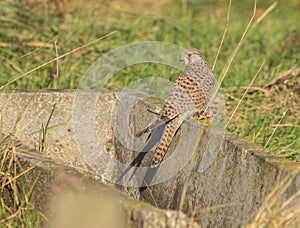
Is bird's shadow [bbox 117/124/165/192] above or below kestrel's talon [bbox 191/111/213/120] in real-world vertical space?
below

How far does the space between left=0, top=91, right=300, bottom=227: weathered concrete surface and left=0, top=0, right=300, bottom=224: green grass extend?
93 cm

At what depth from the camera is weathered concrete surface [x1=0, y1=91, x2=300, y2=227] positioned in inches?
171

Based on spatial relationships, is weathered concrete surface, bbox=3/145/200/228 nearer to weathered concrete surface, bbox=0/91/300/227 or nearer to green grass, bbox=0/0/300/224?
weathered concrete surface, bbox=0/91/300/227

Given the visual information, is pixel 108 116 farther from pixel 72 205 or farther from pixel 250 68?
pixel 250 68

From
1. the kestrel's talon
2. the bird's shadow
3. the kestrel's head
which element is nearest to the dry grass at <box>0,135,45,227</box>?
the bird's shadow

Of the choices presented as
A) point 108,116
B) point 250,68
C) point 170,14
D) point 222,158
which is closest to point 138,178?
point 108,116

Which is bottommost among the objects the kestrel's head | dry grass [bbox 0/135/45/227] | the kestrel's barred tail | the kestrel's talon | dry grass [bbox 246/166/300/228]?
dry grass [bbox 0/135/45/227]

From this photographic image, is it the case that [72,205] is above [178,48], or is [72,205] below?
below

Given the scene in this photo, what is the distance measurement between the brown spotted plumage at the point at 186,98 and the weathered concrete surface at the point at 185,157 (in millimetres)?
88

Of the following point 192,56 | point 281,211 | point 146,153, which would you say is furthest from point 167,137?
point 281,211

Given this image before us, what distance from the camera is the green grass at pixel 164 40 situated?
7.50 metres

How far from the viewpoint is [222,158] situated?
4727 mm

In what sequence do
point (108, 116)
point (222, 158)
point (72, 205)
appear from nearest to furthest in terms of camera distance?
point (72, 205) → point (222, 158) → point (108, 116)

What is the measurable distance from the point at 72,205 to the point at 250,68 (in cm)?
510
